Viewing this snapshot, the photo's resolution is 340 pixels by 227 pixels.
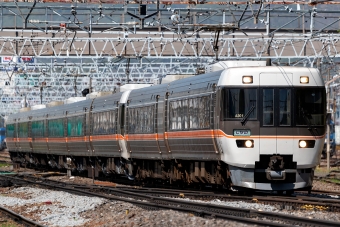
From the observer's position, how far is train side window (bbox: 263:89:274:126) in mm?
18438

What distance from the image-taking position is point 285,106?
60.9 feet

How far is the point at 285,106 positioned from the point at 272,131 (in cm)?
63

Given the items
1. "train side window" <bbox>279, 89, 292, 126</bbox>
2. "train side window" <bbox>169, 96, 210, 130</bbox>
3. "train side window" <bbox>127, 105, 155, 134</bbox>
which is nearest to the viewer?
"train side window" <bbox>279, 89, 292, 126</bbox>

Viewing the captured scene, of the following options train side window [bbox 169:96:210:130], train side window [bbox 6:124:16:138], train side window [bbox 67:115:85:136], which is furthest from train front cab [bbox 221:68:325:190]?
train side window [bbox 6:124:16:138]

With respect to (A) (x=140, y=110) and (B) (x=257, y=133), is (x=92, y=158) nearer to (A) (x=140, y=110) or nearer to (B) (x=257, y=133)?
(A) (x=140, y=110)

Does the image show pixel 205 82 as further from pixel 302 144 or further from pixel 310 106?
pixel 302 144

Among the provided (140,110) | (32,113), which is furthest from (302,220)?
(32,113)

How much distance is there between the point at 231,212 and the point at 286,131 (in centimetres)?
375

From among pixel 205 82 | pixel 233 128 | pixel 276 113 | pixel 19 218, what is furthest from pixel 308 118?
pixel 19 218

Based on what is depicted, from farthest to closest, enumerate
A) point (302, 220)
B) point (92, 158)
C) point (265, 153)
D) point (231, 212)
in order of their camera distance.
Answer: point (92, 158) → point (265, 153) → point (231, 212) → point (302, 220)

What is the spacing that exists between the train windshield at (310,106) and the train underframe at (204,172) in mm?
917

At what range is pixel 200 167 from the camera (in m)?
21.2

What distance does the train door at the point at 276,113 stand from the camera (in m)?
18.3

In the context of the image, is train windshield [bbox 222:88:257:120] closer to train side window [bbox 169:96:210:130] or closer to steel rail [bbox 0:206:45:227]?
train side window [bbox 169:96:210:130]
